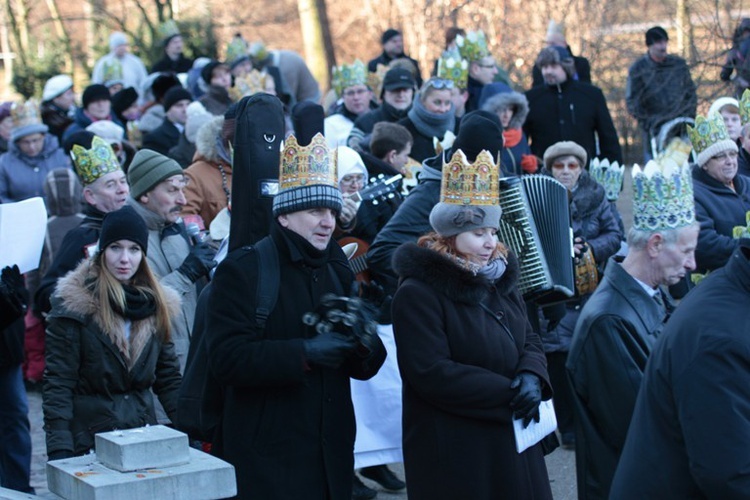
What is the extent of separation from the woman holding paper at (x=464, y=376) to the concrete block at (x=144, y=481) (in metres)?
1.33

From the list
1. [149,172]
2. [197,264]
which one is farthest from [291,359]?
[149,172]

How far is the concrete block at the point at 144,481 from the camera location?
366 cm

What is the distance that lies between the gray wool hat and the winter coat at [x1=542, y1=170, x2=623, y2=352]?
2.96 m

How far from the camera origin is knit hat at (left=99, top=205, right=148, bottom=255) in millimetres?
6066

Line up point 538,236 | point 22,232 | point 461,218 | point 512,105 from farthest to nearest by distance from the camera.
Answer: point 512,105, point 22,232, point 538,236, point 461,218

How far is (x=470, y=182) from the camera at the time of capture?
5531 mm

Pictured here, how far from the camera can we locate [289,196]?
16.6 feet

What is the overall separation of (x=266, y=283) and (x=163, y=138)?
7.19 metres

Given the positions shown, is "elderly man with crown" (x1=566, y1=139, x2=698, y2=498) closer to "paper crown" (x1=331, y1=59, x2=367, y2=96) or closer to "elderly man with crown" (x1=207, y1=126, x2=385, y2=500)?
"elderly man with crown" (x1=207, y1=126, x2=385, y2=500)

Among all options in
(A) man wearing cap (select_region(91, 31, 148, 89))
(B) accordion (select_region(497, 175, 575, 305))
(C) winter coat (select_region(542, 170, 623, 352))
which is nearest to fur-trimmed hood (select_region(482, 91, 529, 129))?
(C) winter coat (select_region(542, 170, 623, 352))

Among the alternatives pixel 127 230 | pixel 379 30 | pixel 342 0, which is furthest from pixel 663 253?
pixel 342 0

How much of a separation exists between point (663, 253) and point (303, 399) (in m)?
1.61

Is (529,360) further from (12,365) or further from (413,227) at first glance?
(12,365)

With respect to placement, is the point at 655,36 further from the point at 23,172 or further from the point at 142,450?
the point at 142,450
